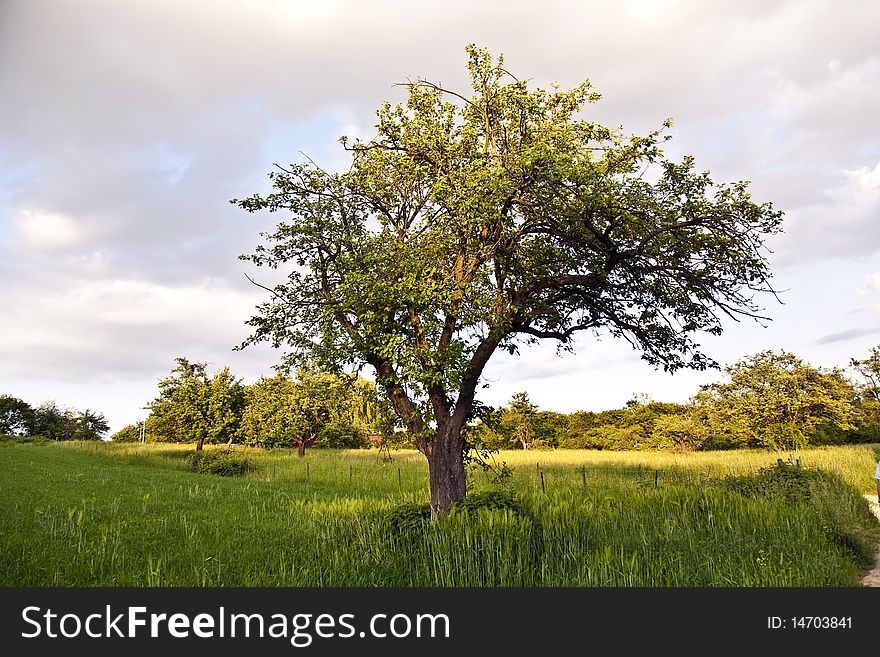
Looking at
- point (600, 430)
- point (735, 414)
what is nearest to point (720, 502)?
point (735, 414)

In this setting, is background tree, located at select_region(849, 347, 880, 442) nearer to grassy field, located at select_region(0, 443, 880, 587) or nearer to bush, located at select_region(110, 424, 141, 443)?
grassy field, located at select_region(0, 443, 880, 587)

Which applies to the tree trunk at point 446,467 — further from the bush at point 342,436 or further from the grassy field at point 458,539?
the bush at point 342,436

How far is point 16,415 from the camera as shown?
85.0 m

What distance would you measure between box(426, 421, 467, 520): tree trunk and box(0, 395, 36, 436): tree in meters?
90.9

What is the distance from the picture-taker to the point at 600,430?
56.9 metres

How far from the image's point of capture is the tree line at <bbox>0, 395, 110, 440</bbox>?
275 ft

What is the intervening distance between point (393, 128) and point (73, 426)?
3900 inches

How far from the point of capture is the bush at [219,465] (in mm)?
35422

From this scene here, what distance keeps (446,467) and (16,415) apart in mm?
95466

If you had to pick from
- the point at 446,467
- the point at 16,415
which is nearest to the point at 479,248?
the point at 446,467

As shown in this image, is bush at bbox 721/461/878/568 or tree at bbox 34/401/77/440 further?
→ tree at bbox 34/401/77/440

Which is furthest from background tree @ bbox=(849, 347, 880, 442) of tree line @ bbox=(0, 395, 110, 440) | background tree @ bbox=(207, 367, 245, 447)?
tree line @ bbox=(0, 395, 110, 440)

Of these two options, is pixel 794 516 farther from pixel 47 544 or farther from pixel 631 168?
pixel 47 544

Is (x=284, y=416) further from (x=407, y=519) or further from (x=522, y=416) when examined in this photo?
(x=407, y=519)
